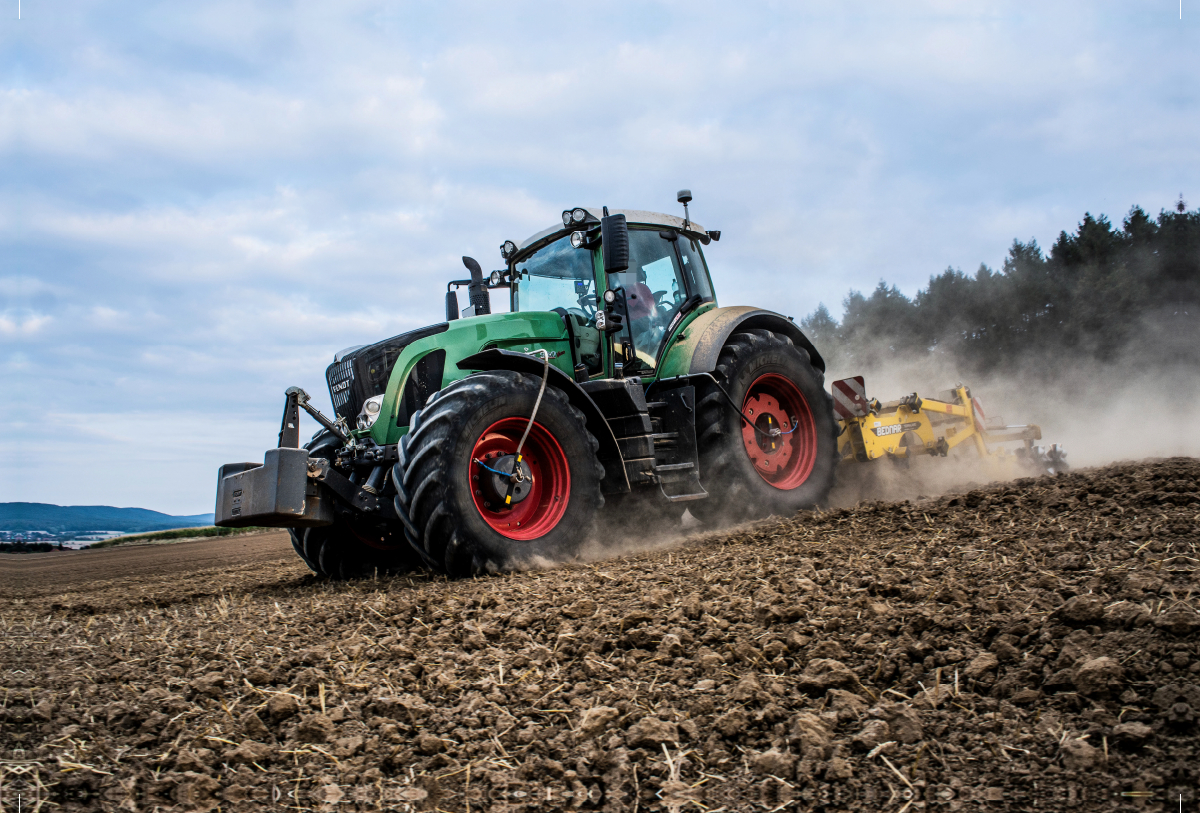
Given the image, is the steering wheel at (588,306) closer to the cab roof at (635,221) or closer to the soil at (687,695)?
the cab roof at (635,221)

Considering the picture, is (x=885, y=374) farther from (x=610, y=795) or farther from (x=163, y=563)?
(x=610, y=795)

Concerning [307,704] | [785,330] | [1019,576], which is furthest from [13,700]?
[785,330]

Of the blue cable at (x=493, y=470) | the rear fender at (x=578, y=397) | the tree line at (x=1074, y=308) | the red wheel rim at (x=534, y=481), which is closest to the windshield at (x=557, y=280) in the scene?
the rear fender at (x=578, y=397)

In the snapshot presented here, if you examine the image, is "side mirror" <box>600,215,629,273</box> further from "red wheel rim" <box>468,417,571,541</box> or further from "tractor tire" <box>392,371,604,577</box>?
"red wheel rim" <box>468,417,571,541</box>

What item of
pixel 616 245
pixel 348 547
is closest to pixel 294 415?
pixel 348 547

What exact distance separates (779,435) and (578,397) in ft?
7.48

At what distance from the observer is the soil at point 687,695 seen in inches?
68.1

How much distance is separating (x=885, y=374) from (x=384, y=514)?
13879 millimetres

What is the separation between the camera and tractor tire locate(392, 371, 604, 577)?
169 inches

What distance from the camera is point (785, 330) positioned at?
281 inches

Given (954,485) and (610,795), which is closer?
(610,795)

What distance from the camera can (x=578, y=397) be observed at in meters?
5.29

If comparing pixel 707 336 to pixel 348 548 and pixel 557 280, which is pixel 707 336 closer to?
pixel 557 280

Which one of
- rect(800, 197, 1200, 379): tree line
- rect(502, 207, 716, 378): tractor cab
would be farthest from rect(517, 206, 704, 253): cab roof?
rect(800, 197, 1200, 379): tree line
